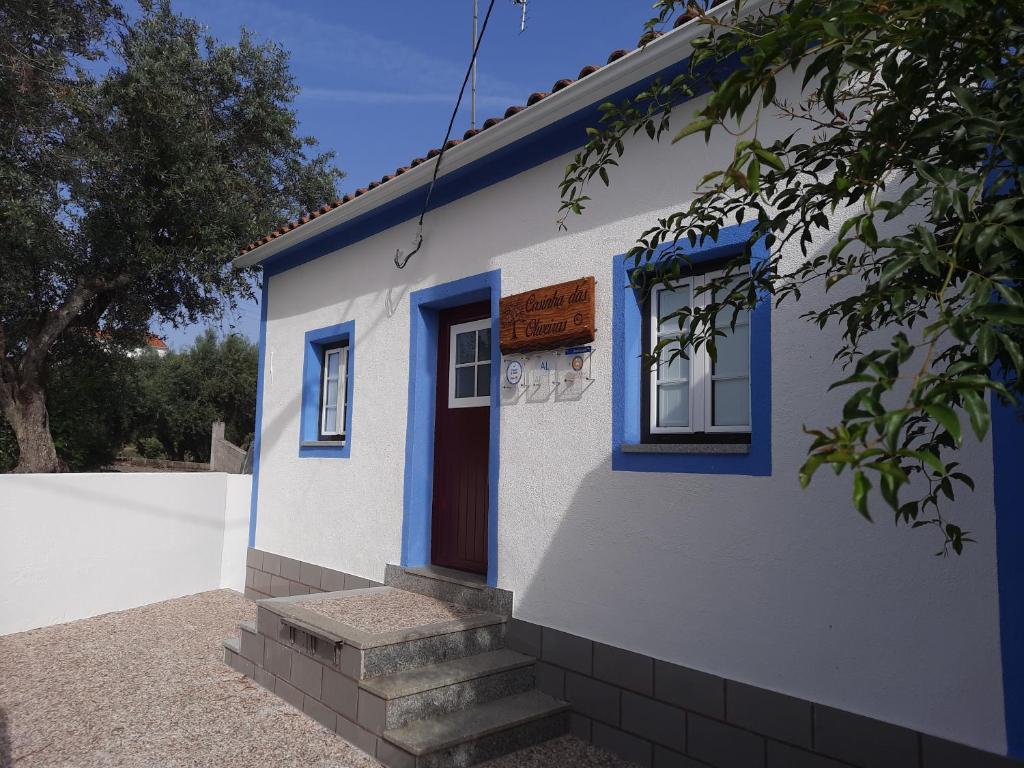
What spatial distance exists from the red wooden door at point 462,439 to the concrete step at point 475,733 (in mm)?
1410

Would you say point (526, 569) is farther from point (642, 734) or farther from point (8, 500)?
point (8, 500)

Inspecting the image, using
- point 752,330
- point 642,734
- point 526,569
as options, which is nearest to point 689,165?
point 752,330

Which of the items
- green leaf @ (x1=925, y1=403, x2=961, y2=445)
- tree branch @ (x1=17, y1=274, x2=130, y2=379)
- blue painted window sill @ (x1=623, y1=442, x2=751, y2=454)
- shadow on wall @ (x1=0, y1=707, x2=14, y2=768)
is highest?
tree branch @ (x1=17, y1=274, x2=130, y2=379)

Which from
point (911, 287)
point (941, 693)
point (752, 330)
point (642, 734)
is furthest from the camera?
point (642, 734)

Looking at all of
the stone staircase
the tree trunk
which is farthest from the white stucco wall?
the tree trunk

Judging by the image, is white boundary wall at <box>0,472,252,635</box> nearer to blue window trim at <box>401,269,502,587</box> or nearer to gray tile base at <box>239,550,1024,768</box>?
gray tile base at <box>239,550,1024,768</box>

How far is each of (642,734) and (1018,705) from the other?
72.5 inches

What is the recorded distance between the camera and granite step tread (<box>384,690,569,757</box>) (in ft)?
12.1

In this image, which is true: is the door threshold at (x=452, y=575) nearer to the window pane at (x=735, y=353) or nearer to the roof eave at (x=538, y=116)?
the window pane at (x=735, y=353)

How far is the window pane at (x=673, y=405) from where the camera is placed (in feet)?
13.5

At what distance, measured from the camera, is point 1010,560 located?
9.03ft

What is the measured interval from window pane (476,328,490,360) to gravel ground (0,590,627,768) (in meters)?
2.78

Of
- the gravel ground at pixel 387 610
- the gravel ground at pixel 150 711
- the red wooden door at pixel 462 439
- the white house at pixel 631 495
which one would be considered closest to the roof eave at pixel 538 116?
the white house at pixel 631 495

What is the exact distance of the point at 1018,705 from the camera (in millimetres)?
2682
